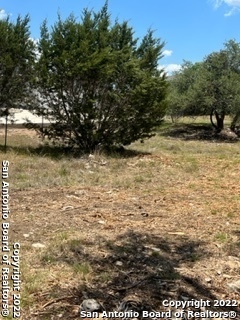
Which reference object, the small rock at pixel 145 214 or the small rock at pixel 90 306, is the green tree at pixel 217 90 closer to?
the small rock at pixel 145 214

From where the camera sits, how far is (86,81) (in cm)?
1074

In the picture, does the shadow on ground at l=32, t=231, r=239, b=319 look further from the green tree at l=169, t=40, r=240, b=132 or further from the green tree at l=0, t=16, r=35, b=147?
the green tree at l=169, t=40, r=240, b=132

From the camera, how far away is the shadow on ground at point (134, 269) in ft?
10.5

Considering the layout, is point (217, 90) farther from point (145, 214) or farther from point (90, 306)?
point (90, 306)

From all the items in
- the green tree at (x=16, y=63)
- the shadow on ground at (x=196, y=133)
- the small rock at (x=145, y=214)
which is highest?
the green tree at (x=16, y=63)

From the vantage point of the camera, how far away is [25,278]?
3.41 meters

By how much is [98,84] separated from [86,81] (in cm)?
35

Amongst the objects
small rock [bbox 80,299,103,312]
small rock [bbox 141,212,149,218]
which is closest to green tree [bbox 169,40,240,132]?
small rock [bbox 141,212,149,218]

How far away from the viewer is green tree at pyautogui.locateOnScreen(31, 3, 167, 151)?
10.4 m

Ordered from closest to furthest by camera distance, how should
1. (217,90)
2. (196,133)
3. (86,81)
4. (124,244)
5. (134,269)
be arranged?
(134,269)
(124,244)
(86,81)
(217,90)
(196,133)

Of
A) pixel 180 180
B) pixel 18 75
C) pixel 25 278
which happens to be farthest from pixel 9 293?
pixel 18 75

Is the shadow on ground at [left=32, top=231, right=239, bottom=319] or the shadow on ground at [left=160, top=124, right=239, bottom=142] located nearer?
the shadow on ground at [left=32, top=231, right=239, bottom=319]

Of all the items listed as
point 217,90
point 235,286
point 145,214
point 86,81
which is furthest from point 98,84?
point 217,90

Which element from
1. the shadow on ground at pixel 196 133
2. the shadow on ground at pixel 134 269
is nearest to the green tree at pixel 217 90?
the shadow on ground at pixel 196 133
